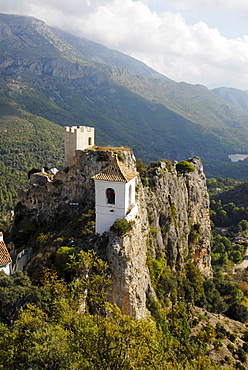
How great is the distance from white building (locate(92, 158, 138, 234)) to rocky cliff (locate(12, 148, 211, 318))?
130cm

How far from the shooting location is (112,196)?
1000 inches

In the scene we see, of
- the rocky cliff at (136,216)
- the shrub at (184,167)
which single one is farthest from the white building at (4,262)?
the shrub at (184,167)

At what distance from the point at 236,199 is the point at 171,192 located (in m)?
79.2

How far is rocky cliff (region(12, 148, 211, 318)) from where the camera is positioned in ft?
74.8

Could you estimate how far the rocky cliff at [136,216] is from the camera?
22814 millimetres

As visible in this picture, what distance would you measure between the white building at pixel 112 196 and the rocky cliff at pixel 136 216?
4.25 feet

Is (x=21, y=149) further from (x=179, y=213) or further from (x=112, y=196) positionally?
(x=112, y=196)

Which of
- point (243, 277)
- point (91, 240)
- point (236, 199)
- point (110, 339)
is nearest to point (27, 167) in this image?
point (236, 199)

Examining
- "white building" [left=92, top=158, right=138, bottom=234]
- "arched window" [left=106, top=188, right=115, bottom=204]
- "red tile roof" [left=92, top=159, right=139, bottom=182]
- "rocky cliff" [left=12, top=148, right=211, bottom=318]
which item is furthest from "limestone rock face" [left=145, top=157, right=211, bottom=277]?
"red tile roof" [left=92, top=159, right=139, bottom=182]

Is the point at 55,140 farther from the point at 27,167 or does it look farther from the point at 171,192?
the point at 171,192

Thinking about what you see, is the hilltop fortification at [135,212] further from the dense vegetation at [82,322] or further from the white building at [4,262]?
the white building at [4,262]

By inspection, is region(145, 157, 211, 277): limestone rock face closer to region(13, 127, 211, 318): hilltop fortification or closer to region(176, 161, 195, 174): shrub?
region(13, 127, 211, 318): hilltop fortification

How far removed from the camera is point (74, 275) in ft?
76.1

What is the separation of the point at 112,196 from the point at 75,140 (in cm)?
1521
